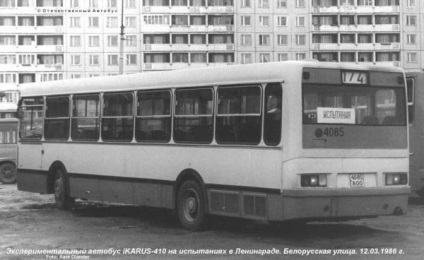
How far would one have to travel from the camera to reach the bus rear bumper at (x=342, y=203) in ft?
33.2

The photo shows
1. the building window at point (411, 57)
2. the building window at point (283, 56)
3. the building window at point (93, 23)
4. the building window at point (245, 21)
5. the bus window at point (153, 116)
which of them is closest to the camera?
the bus window at point (153, 116)

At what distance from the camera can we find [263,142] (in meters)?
10.6

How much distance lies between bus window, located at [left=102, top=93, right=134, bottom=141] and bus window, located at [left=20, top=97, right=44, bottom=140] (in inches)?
114

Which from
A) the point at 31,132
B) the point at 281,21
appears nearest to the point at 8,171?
the point at 31,132

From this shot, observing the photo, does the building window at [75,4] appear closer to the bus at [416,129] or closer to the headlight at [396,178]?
the bus at [416,129]

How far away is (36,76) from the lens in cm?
9581

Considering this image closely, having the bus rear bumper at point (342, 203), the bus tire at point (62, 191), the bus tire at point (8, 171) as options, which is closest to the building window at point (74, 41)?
the bus tire at point (8, 171)

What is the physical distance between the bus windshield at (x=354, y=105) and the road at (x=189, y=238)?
1839 millimetres

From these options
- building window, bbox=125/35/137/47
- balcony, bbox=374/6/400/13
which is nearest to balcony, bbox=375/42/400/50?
balcony, bbox=374/6/400/13

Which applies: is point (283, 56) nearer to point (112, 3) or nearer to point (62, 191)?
point (112, 3)

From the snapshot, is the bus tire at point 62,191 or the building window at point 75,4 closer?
the bus tire at point 62,191

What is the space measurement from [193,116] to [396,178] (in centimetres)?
353

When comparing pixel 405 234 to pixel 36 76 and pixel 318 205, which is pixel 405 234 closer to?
pixel 318 205

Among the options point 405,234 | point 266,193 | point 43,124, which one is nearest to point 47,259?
point 266,193
